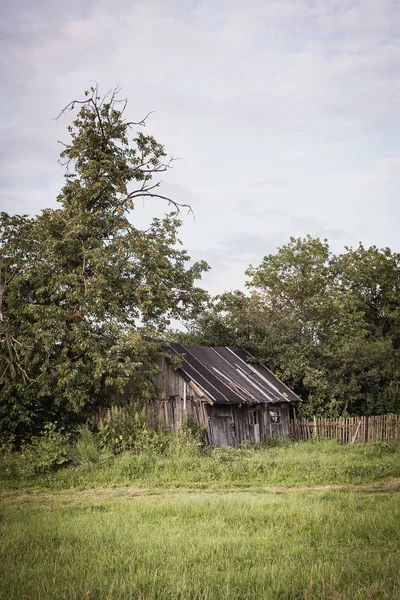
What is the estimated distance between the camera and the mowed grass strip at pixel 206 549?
6.61 meters

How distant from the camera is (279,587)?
668 centimetres

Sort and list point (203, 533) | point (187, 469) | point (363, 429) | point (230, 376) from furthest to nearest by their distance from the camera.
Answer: point (230, 376) → point (363, 429) → point (187, 469) → point (203, 533)

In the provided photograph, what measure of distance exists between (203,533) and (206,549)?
1.05m

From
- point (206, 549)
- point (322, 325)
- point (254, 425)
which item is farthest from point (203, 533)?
point (322, 325)

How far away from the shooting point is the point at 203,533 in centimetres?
933

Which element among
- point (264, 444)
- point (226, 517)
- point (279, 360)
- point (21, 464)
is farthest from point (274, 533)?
point (279, 360)

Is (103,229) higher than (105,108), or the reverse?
(105,108)

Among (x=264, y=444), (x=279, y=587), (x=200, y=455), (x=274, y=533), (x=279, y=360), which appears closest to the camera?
(x=279, y=587)

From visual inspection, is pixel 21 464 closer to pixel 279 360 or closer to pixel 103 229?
pixel 103 229

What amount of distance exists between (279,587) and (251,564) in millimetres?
1092

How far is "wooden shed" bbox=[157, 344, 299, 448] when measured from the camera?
23.2 m

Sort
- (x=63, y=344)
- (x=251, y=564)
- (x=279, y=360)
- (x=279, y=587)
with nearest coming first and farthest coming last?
(x=279, y=587), (x=251, y=564), (x=63, y=344), (x=279, y=360)

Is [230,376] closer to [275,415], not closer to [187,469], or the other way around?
[275,415]

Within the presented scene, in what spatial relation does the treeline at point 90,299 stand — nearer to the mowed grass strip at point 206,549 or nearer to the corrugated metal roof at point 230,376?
the corrugated metal roof at point 230,376
